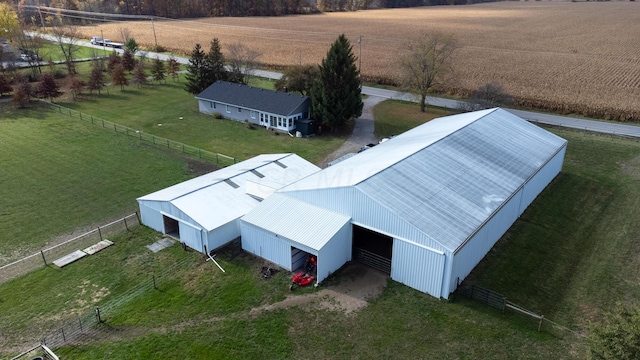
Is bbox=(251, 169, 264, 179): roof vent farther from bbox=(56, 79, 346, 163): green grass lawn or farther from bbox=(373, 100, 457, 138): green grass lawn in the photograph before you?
bbox=(373, 100, 457, 138): green grass lawn

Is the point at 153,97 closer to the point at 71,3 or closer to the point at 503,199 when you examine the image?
the point at 503,199

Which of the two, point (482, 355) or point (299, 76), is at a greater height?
point (299, 76)

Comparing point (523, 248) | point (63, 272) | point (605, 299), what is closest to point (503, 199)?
point (523, 248)

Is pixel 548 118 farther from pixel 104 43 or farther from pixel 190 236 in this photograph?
pixel 104 43

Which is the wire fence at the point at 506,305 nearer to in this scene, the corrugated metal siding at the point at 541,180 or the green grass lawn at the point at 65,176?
the corrugated metal siding at the point at 541,180

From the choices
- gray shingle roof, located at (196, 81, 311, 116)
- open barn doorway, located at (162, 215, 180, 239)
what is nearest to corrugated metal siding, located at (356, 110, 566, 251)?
open barn doorway, located at (162, 215, 180, 239)

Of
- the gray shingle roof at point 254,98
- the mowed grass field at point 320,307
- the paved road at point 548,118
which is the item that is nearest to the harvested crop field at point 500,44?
the paved road at point 548,118
